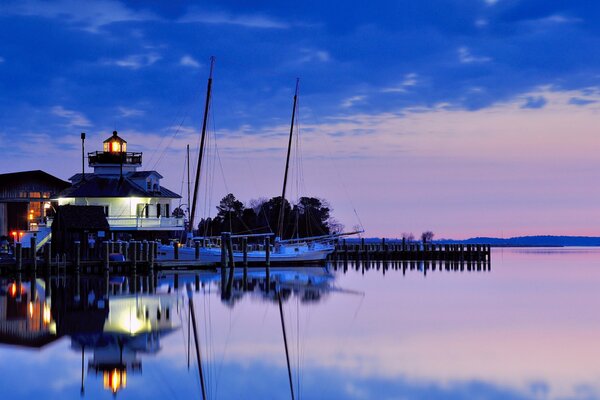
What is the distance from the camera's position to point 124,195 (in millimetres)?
74062

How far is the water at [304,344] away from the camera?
22.0 metres

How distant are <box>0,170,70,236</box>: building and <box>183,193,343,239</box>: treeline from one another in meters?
26.7

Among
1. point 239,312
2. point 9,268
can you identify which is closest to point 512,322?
point 239,312

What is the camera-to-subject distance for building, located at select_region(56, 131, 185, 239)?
7388 centimetres

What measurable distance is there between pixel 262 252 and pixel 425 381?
168 ft

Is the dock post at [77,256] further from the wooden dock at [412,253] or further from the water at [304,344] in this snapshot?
the wooden dock at [412,253]

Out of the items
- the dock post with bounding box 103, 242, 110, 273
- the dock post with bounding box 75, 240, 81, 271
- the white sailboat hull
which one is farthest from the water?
the white sailboat hull

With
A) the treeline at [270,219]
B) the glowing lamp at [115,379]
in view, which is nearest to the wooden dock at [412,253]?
the treeline at [270,219]

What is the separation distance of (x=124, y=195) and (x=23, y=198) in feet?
37.3

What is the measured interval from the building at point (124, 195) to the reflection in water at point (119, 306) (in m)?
9.99

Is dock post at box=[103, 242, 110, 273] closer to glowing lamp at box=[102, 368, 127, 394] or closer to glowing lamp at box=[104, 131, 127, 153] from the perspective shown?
glowing lamp at box=[104, 131, 127, 153]

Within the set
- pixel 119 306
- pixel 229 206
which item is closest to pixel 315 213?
pixel 229 206

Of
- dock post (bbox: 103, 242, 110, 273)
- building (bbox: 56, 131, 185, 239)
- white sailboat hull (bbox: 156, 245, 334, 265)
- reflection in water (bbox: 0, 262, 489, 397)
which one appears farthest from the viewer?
building (bbox: 56, 131, 185, 239)

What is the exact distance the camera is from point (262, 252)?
7388cm
